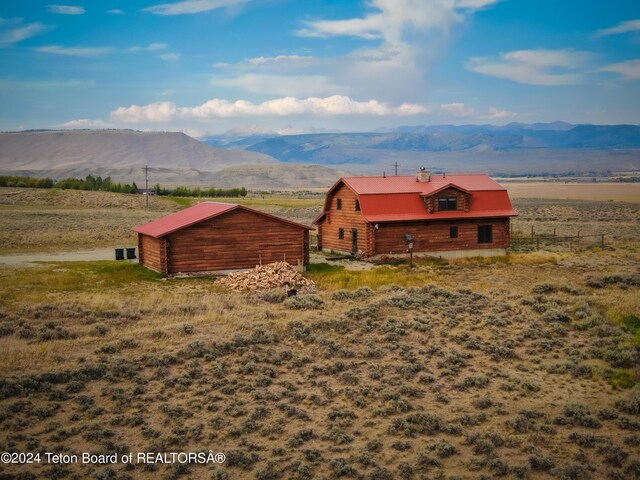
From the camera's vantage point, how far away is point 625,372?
1680 cm

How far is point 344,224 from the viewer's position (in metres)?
39.6

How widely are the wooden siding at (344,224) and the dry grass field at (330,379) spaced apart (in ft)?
33.3

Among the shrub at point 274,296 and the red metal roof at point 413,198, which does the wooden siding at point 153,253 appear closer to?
the shrub at point 274,296

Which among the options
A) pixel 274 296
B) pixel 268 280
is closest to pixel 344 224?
pixel 268 280

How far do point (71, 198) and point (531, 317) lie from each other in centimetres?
7855

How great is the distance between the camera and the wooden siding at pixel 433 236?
36781mm

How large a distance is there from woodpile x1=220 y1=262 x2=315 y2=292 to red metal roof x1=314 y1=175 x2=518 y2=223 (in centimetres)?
904

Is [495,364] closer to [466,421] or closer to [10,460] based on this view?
[466,421]

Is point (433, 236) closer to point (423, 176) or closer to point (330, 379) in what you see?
point (423, 176)

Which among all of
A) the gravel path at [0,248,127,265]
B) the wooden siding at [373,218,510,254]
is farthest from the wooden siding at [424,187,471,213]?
the gravel path at [0,248,127,265]

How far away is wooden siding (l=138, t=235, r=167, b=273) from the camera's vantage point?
99.6 ft

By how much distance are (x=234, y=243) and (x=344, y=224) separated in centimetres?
994

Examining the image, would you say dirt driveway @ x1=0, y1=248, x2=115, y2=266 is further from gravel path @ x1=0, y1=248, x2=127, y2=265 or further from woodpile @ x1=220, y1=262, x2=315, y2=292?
woodpile @ x1=220, y1=262, x2=315, y2=292

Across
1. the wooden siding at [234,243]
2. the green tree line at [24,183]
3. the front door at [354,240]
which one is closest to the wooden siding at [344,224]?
the front door at [354,240]
